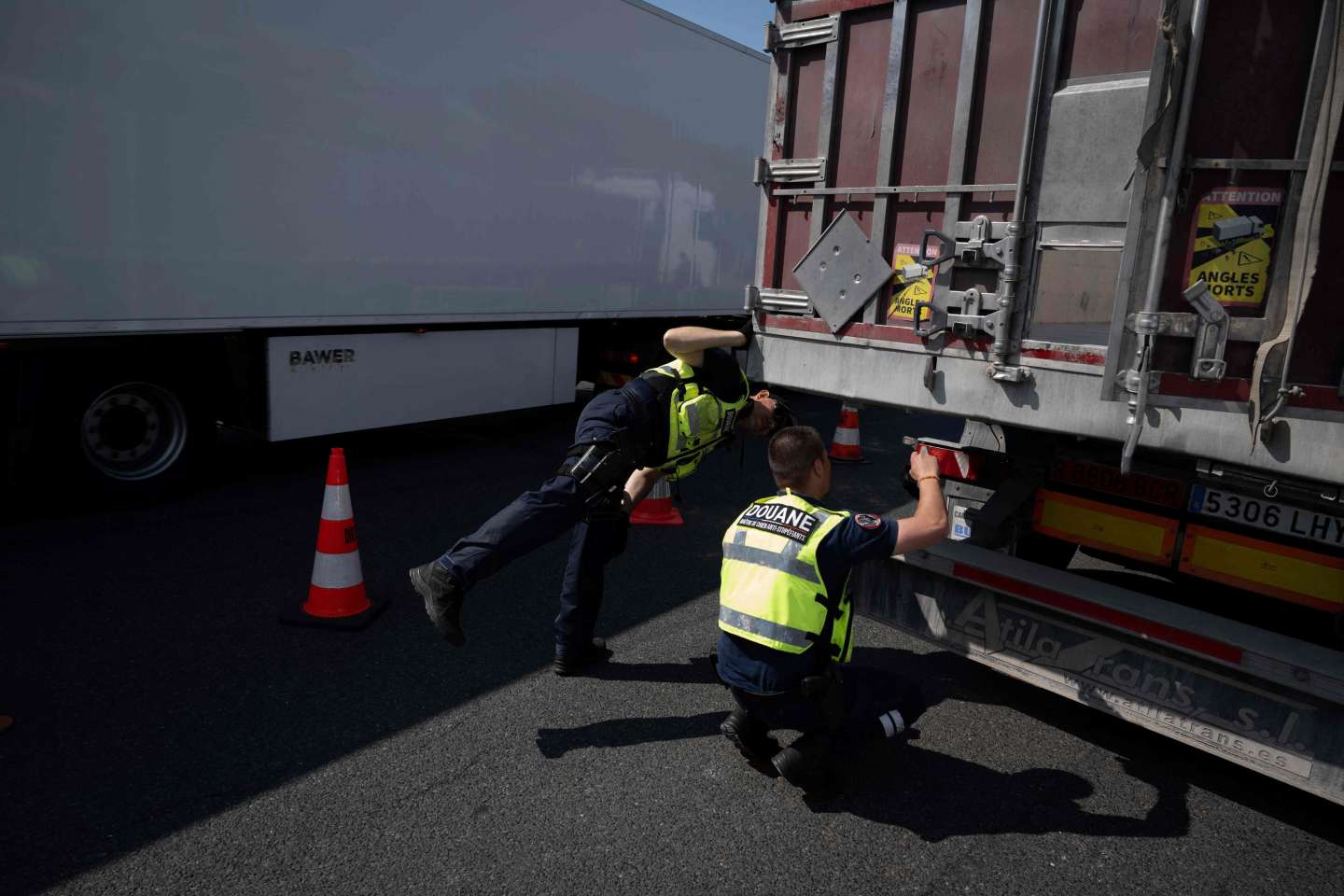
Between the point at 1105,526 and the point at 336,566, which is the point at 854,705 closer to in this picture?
the point at 1105,526

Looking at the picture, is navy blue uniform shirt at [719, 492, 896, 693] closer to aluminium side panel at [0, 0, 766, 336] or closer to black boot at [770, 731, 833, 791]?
black boot at [770, 731, 833, 791]

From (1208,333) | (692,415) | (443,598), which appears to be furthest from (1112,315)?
(443,598)

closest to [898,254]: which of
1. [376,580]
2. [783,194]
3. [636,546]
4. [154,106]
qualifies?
[783,194]

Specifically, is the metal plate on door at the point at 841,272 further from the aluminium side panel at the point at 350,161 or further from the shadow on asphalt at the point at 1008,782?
the aluminium side panel at the point at 350,161

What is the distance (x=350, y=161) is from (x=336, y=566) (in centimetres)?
371

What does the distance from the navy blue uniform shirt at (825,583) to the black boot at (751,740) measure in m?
0.16

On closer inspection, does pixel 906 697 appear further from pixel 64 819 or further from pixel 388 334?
pixel 388 334

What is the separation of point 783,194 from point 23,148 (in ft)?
14.4

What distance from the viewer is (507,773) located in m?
3.31

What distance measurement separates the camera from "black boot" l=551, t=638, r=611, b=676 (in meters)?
4.08

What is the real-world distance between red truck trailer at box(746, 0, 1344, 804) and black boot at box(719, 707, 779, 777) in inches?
34.5

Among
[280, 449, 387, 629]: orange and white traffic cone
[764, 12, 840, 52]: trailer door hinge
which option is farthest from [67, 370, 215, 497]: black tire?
[764, 12, 840, 52]: trailer door hinge

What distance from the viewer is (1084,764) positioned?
3584mm

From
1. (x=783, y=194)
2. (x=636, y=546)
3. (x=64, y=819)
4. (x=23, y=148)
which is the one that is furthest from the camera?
(x=636, y=546)
